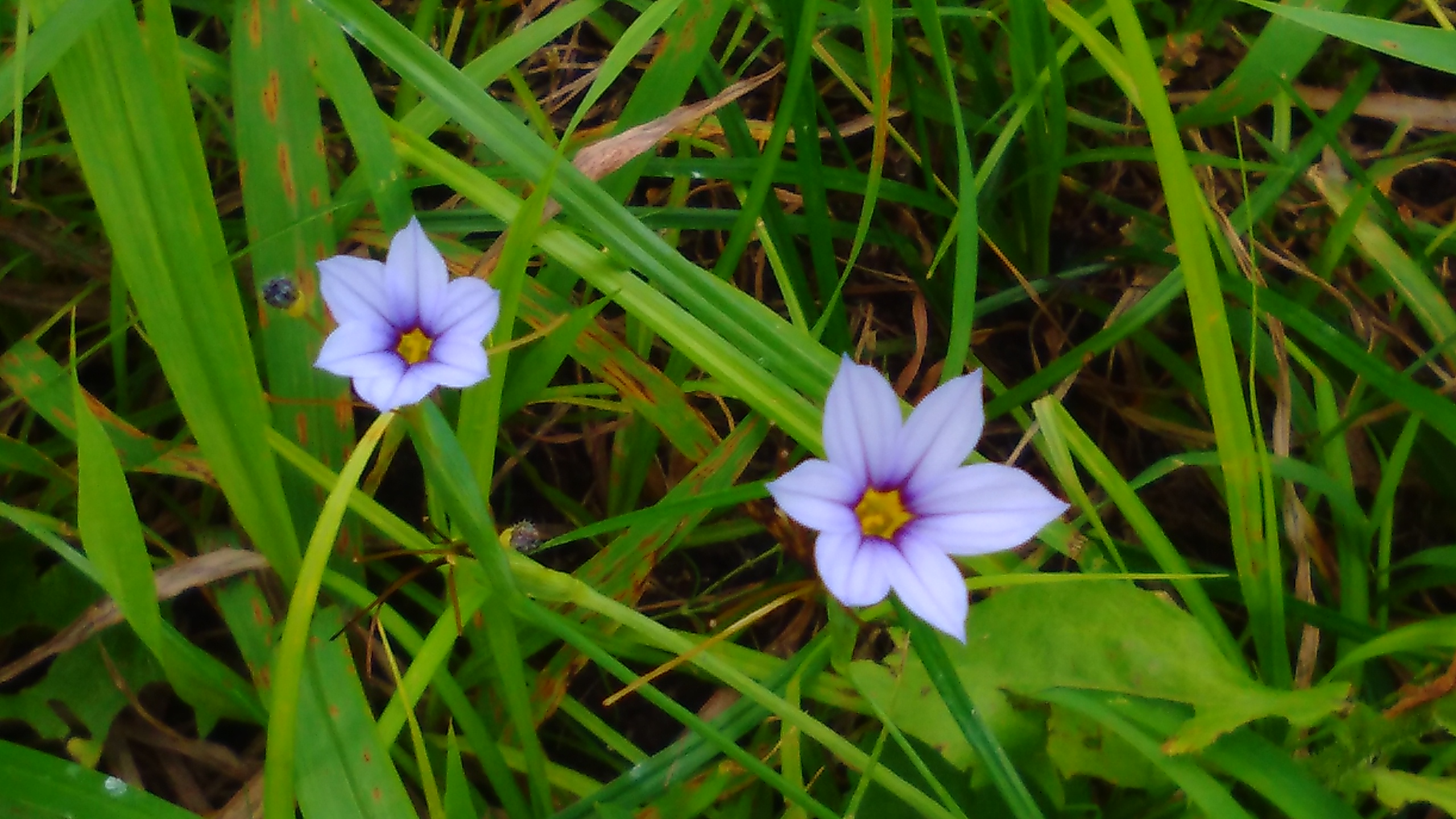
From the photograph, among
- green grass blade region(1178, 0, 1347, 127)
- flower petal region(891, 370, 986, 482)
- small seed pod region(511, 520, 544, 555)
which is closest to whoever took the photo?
flower petal region(891, 370, 986, 482)

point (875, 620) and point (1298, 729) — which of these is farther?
point (875, 620)

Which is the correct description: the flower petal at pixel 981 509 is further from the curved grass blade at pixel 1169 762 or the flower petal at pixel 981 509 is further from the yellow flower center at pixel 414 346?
the yellow flower center at pixel 414 346

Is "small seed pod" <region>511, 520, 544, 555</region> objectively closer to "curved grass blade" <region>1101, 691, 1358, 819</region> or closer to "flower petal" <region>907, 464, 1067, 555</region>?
"flower petal" <region>907, 464, 1067, 555</region>

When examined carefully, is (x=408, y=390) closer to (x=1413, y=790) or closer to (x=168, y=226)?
(x=168, y=226)

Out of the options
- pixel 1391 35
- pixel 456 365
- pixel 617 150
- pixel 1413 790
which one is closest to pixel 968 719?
pixel 1413 790

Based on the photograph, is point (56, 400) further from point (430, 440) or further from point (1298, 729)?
point (1298, 729)

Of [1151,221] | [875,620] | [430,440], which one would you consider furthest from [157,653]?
[1151,221]

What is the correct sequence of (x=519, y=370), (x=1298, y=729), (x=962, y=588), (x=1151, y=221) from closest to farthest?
(x=962, y=588), (x=1298, y=729), (x=519, y=370), (x=1151, y=221)

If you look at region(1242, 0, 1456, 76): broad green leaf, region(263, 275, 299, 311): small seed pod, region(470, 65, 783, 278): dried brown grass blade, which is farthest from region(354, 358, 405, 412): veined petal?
region(1242, 0, 1456, 76): broad green leaf
